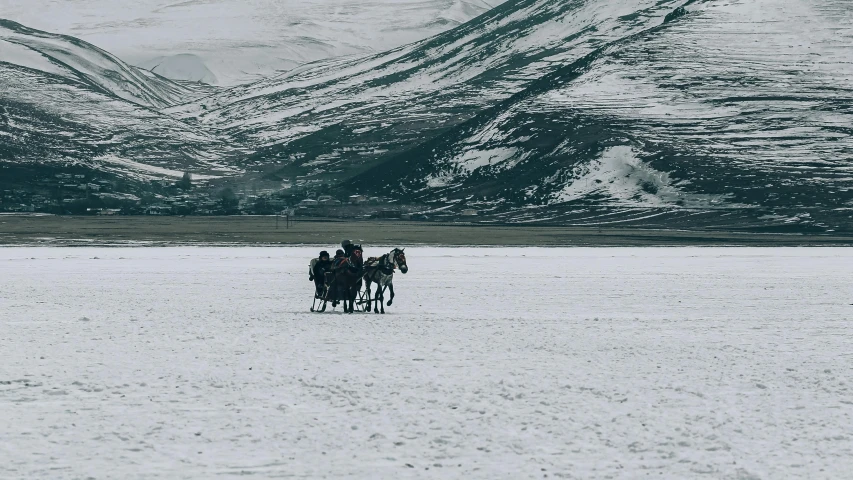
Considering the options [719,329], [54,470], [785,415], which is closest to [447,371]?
[785,415]

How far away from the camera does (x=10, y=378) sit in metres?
22.3

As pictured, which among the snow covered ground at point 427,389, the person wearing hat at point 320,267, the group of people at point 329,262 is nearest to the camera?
the snow covered ground at point 427,389

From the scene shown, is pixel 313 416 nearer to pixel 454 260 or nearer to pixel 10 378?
pixel 10 378

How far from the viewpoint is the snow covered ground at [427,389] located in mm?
15562

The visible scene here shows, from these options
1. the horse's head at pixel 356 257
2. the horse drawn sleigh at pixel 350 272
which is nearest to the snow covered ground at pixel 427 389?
the horse drawn sleigh at pixel 350 272

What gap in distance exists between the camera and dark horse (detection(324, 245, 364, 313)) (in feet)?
123

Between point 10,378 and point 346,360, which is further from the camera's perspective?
point 346,360

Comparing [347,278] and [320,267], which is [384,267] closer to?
[347,278]

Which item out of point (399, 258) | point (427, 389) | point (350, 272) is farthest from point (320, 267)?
point (427, 389)

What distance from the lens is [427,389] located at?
69.8ft

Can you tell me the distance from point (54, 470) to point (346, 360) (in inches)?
433

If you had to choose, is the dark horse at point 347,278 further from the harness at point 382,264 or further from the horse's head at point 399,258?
A: the horse's head at point 399,258

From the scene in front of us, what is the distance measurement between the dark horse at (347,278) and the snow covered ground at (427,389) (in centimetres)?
98

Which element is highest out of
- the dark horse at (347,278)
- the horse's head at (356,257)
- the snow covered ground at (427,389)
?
the horse's head at (356,257)
